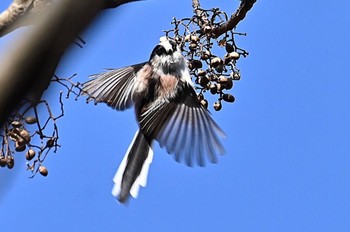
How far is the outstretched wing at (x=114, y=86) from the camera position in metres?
3.97

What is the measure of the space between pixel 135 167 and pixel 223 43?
113cm

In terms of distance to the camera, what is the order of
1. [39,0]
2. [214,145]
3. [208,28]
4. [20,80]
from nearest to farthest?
[20,80] → [39,0] → [208,28] → [214,145]

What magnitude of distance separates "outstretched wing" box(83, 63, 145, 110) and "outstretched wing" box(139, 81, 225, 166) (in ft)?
0.67

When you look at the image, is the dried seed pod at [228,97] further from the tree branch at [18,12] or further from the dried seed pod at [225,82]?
the tree branch at [18,12]

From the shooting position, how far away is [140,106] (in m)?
3.97

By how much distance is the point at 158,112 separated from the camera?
3922 millimetres

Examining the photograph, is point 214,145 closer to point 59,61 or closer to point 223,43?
point 223,43

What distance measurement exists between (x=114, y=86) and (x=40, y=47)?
364 cm

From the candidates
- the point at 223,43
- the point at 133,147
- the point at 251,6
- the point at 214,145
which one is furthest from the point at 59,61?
the point at 133,147

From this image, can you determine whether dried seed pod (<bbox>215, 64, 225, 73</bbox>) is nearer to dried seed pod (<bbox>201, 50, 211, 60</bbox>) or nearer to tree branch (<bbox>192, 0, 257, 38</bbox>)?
dried seed pod (<bbox>201, 50, 211, 60</bbox>)

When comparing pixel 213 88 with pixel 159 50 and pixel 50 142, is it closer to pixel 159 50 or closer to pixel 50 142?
pixel 50 142

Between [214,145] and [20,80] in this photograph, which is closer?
[20,80]

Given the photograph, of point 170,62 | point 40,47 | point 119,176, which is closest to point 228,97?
point 170,62

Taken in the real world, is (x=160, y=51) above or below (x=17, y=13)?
above
